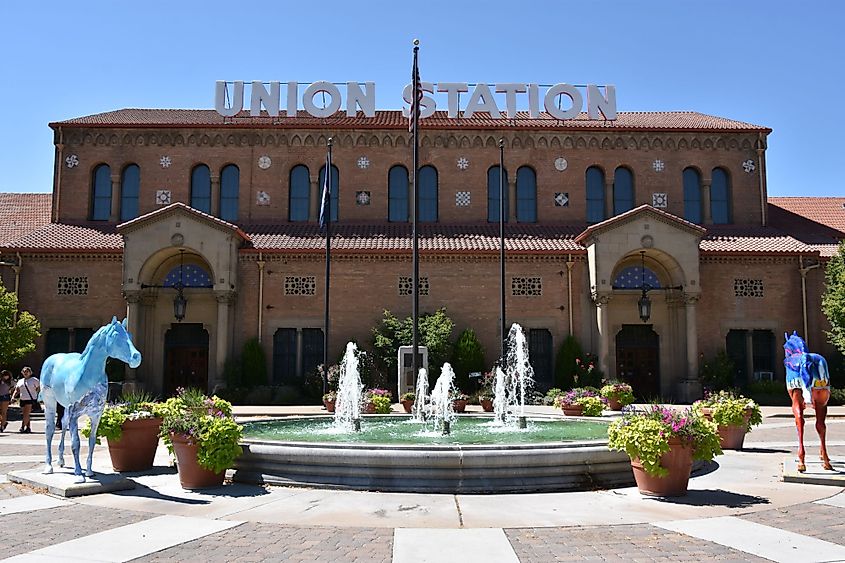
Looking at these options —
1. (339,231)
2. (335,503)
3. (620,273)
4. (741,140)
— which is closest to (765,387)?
(620,273)

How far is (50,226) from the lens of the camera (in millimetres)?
37406

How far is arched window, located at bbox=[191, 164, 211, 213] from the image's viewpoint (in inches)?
1515

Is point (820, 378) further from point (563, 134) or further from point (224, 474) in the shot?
point (563, 134)

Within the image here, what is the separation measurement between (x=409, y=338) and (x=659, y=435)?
23.0 m

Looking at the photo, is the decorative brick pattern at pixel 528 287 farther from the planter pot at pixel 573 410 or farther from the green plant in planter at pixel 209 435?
the green plant in planter at pixel 209 435

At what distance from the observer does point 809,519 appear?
9000 mm

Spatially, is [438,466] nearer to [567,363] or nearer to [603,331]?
[567,363]

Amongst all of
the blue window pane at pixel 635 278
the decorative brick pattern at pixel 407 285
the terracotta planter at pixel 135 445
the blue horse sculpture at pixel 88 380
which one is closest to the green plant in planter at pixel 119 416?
the terracotta planter at pixel 135 445

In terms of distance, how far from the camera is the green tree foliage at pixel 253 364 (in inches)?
1297

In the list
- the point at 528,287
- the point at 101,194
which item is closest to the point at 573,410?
the point at 528,287

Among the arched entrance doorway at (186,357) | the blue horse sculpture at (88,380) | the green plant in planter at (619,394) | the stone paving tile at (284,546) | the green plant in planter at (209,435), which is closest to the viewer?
the stone paving tile at (284,546)

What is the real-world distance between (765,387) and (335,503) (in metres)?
27.9

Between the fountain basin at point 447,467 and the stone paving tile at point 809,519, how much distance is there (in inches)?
100

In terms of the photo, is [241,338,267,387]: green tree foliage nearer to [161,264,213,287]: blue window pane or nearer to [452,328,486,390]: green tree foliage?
[161,264,213,287]: blue window pane
